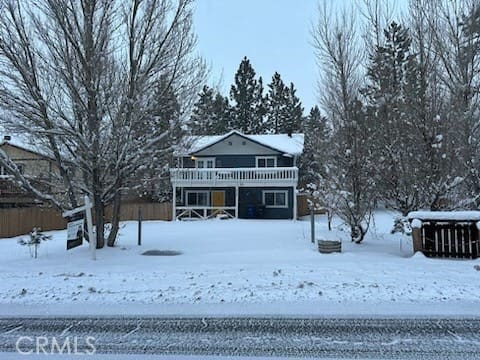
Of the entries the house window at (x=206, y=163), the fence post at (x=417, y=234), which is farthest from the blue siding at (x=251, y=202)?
the fence post at (x=417, y=234)

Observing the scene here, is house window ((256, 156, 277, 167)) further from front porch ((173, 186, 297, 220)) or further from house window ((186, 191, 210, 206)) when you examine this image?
house window ((186, 191, 210, 206))

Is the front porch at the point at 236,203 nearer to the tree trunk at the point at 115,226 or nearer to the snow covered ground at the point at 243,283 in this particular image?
the tree trunk at the point at 115,226

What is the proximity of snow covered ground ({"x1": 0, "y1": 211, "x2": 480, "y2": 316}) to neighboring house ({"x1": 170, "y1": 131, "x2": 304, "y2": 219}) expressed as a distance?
15.9 meters

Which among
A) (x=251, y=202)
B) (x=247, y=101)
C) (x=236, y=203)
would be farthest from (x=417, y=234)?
(x=247, y=101)

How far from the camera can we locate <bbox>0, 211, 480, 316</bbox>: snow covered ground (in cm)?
536

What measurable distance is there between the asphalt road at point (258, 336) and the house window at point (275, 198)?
72.7 ft

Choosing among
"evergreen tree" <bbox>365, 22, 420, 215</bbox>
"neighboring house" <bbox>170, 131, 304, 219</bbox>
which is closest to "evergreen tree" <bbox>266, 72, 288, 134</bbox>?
"neighboring house" <bbox>170, 131, 304, 219</bbox>

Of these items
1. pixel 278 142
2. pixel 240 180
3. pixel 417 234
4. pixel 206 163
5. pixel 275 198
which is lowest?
pixel 417 234

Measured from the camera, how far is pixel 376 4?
462 inches

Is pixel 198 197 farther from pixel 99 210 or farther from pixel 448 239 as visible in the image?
pixel 448 239

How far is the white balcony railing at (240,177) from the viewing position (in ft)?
85.6

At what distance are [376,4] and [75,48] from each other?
8530mm

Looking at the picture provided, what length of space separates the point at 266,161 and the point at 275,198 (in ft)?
11.1

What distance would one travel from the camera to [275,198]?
2728 centimetres
